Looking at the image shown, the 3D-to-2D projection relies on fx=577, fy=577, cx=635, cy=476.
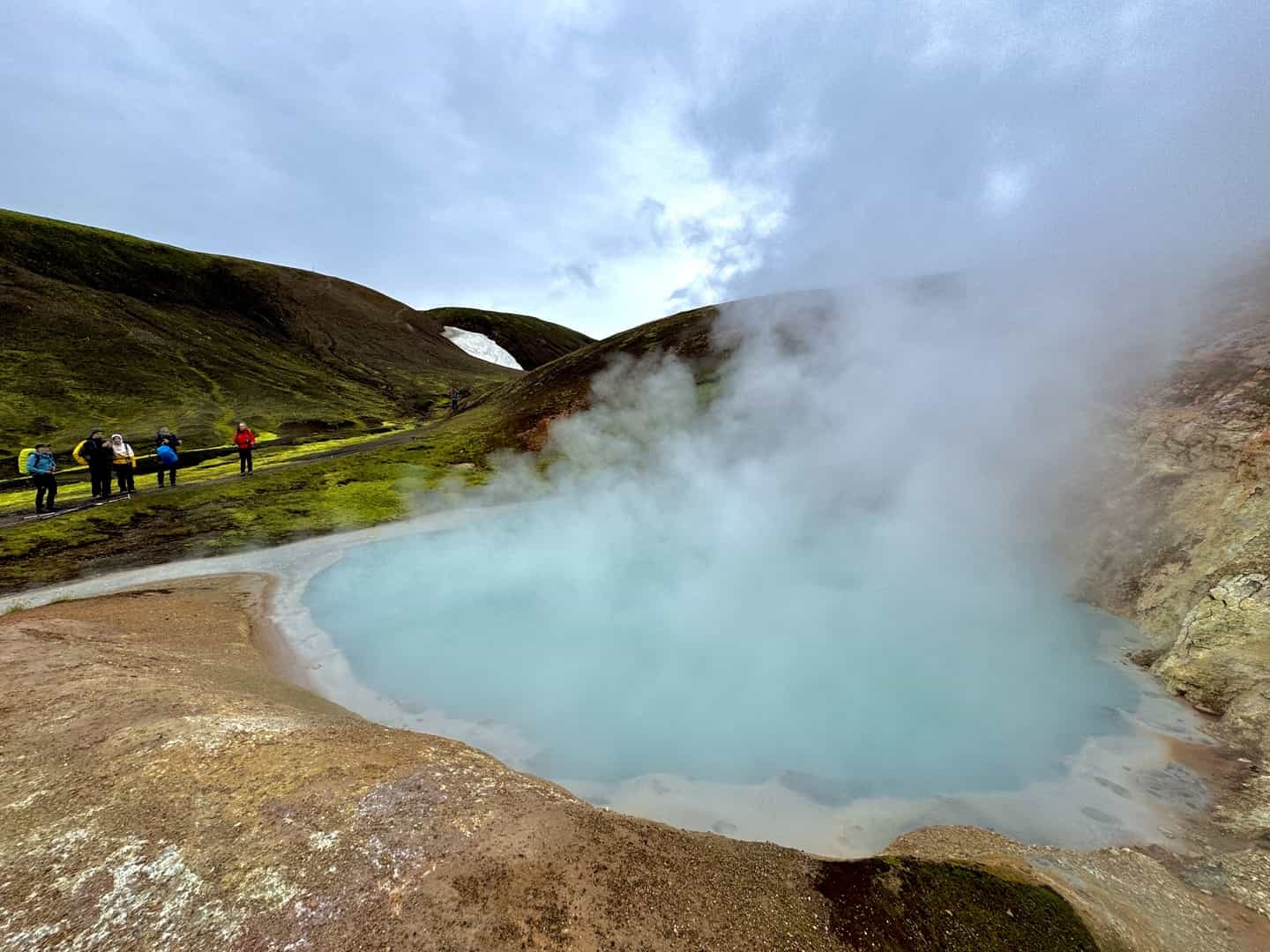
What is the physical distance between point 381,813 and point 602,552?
8.45 meters

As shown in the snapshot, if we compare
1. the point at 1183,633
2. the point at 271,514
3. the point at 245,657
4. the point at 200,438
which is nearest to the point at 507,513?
the point at 271,514

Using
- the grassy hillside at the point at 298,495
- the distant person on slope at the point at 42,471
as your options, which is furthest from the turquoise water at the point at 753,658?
the distant person on slope at the point at 42,471

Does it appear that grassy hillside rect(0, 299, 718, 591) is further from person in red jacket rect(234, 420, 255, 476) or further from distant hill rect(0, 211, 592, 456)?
distant hill rect(0, 211, 592, 456)

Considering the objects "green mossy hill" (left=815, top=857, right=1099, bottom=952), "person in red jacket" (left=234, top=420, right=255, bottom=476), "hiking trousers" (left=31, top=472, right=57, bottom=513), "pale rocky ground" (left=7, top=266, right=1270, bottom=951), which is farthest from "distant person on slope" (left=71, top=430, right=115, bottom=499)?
"green mossy hill" (left=815, top=857, right=1099, bottom=952)

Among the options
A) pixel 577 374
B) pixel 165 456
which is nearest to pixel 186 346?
pixel 577 374

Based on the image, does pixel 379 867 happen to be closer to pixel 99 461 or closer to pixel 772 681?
pixel 772 681

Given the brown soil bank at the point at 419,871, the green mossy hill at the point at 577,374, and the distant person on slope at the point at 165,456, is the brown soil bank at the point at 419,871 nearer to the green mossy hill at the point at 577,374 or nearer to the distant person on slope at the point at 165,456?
the distant person on slope at the point at 165,456

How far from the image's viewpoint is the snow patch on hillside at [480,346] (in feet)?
298

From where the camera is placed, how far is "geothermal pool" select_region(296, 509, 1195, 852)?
5.41 metres

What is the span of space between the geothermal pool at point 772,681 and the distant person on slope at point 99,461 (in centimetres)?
1074

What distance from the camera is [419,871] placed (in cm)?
340

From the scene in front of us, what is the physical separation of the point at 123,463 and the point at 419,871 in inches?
801

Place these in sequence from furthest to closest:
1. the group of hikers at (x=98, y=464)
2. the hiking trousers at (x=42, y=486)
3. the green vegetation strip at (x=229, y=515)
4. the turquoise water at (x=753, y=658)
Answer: the hiking trousers at (x=42, y=486), the group of hikers at (x=98, y=464), the green vegetation strip at (x=229, y=515), the turquoise water at (x=753, y=658)

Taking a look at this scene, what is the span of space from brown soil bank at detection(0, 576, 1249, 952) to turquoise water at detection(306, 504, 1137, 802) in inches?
58.8
